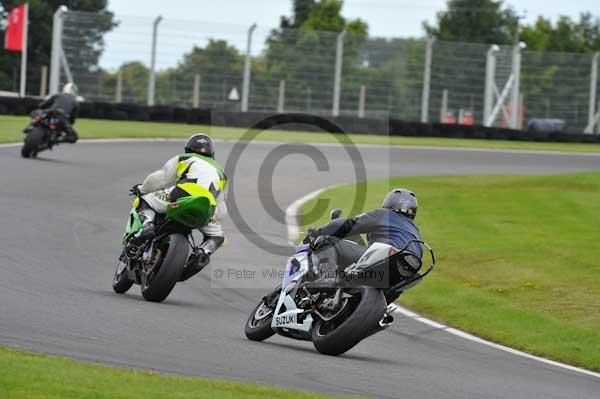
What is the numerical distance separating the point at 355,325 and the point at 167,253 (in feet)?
8.23

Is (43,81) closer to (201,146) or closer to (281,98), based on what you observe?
(281,98)

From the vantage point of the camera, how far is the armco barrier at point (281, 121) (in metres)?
36.2

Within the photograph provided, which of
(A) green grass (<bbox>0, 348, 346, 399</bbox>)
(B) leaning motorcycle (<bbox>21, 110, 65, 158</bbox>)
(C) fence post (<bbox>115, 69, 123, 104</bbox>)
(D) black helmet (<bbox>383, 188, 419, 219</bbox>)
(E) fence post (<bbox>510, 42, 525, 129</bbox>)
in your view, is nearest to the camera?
(A) green grass (<bbox>0, 348, 346, 399</bbox>)

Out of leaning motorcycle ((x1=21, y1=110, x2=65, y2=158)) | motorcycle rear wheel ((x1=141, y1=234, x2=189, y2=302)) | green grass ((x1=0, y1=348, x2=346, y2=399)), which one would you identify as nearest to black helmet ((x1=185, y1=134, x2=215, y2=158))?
motorcycle rear wheel ((x1=141, y1=234, x2=189, y2=302))

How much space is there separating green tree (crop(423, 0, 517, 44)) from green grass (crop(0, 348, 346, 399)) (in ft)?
243

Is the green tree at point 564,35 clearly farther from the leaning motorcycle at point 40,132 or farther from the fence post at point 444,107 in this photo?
the leaning motorcycle at point 40,132

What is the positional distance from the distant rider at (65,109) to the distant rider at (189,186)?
12.5 meters

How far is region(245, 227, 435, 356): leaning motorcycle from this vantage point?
909 centimetres

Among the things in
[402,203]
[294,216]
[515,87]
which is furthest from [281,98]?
[402,203]

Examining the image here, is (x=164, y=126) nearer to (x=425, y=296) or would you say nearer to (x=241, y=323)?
(x=425, y=296)

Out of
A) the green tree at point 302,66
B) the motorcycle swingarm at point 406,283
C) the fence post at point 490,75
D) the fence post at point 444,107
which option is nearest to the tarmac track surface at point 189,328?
the motorcycle swingarm at point 406,283

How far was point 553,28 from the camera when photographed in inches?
3605

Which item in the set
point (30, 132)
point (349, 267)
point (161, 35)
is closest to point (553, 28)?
point (161, 35)

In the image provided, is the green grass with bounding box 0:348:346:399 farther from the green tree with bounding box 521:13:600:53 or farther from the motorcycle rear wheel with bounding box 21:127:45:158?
the green tree with bounding box 521:13:600:53
